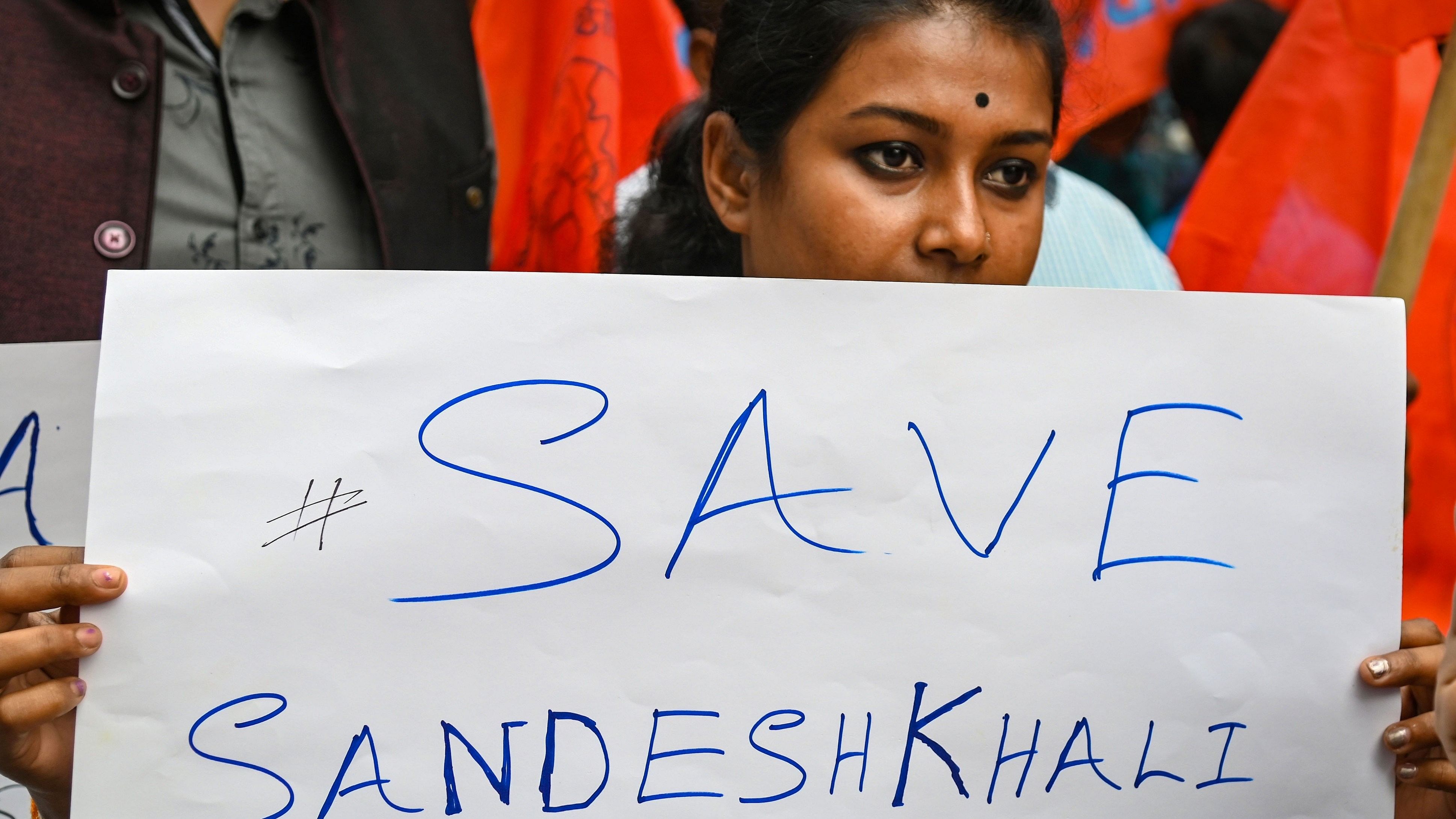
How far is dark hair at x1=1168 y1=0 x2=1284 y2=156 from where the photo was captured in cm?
204

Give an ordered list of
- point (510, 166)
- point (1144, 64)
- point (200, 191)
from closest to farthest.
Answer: point (200, 191), point (510, 166), point (1144, 64)

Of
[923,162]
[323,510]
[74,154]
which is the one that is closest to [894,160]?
[923,162]

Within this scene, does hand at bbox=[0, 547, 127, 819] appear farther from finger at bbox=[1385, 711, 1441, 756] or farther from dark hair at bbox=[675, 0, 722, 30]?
finger at bbox=[1385, 711, 1441, 756]

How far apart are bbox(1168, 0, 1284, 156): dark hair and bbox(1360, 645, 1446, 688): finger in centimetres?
142

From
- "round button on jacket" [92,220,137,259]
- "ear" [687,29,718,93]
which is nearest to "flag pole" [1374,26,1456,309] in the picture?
"ear" [687,29,718,93]

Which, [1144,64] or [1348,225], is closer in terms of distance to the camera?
[1348,225]

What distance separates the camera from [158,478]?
87 centimetres

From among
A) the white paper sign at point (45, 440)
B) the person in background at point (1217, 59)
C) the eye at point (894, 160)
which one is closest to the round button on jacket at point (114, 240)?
the white paper sign at point (45, 440)

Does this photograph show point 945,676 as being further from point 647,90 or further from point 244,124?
point 647,90

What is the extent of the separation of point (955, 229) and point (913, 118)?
12 cm

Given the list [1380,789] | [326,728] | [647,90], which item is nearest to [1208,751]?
[1380,789]

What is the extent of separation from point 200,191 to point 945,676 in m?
1.10

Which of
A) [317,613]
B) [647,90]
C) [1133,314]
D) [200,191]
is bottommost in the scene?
[317,613]

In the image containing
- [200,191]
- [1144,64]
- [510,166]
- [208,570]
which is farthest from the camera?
[1144,64]
